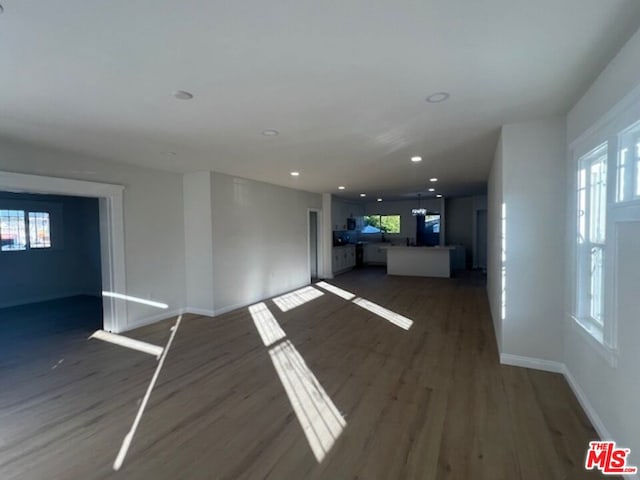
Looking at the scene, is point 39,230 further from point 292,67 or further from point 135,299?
point 292,67

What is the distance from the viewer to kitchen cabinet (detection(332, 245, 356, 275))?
9.86m

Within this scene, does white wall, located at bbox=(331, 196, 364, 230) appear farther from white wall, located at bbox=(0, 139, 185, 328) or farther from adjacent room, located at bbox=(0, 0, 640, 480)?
white wall, located at bbox=(0, 139, 185, 328)

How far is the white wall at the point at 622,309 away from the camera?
1.74 metres

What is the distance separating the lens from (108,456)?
6.77 ft

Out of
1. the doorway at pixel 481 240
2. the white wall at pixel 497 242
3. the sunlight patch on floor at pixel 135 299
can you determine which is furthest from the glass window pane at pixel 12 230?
the doorway at pixel 481 240

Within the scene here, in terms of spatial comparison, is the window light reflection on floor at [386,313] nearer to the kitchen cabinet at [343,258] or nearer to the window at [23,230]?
the kitchen cabinet at [343,258]

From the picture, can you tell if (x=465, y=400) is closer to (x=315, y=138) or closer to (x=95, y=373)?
(x=315, y=138)

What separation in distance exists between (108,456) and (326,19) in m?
2.98

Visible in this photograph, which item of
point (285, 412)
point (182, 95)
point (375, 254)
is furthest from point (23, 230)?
point (375, 254)

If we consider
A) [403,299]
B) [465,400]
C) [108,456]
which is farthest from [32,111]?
[403,299]

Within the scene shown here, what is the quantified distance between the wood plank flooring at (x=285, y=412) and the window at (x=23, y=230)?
376 centimetres

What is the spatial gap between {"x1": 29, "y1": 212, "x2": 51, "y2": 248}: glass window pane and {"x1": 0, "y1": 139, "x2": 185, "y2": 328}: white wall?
3.70m

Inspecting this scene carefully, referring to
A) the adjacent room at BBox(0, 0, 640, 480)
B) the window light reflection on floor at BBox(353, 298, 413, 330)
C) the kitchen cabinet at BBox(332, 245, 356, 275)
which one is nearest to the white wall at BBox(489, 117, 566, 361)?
the adjacent room at BBox(0, 0, 640, 480)

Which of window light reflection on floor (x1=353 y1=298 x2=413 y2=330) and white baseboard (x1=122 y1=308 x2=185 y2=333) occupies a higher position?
white baseboard (x1=122 y1=308 x2=185 y2=333)
